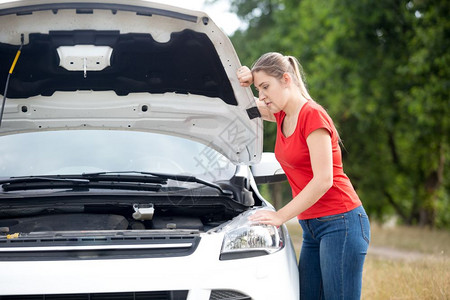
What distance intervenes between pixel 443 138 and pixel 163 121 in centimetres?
1348

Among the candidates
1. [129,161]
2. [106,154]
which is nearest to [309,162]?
[129,161]

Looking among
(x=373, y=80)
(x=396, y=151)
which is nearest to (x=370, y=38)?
(x=373, y=80)

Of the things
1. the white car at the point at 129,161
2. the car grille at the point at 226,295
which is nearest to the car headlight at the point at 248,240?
the white car at the point at 129,161

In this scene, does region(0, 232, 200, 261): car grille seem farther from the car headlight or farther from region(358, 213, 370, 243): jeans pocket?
region(358, 213, 370, 243): jeans pocket

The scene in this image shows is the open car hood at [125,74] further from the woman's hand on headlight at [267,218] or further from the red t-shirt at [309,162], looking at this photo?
the woman's hand on headlight at [267,218]

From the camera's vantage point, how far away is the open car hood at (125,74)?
345cm

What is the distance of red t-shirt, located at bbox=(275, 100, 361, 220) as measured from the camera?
9.71 feet

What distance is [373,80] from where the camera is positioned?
1485 centimetres

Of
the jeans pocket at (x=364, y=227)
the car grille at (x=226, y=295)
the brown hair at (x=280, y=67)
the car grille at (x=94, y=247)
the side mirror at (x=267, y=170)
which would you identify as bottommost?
the car grille at (x=226, y=295)

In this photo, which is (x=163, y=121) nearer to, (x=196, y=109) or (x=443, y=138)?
(x=196, y=109)

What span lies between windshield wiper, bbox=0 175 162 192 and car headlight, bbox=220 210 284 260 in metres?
0.67

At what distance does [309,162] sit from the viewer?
307 cm

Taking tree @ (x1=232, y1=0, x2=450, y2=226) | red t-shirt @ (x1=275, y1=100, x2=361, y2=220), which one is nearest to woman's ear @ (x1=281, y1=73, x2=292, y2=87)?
red t-shirt @ (x1=275, y1=100, x2=361, y2=220)

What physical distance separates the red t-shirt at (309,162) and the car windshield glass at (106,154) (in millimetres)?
751
